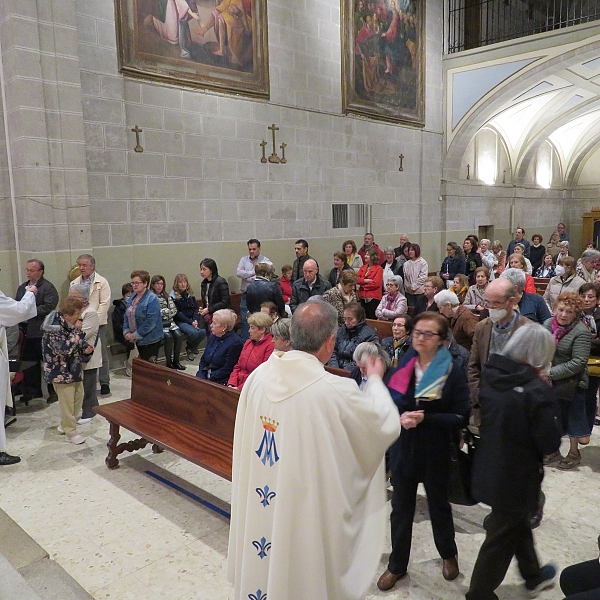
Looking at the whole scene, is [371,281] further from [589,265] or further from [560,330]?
[560,330]

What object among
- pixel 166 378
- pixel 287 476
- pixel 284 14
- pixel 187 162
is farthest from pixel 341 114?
pixel 287 476

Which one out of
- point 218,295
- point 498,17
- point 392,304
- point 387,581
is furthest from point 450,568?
point 498,17

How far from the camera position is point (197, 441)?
4105mm

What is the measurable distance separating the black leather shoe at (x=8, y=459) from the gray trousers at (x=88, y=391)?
0.93m

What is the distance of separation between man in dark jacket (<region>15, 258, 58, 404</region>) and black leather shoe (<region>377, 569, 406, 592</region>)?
4.61 m

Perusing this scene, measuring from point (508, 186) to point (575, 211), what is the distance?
465 centimetres

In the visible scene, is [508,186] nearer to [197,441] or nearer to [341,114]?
[341,114]

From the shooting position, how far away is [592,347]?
460cm

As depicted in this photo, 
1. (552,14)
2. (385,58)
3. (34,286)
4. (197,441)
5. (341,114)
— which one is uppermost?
(552,14)

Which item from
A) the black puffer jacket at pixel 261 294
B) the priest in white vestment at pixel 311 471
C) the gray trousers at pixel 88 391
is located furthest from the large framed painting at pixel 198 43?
the priest in white vestment at pixel 311 471

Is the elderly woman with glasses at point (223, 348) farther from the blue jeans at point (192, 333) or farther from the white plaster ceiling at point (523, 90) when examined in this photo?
the white plaster ceiling at point (523, 90)

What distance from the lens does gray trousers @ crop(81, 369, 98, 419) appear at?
5.60 metres

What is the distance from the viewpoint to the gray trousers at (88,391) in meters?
5.60

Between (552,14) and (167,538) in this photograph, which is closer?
(167,538)
